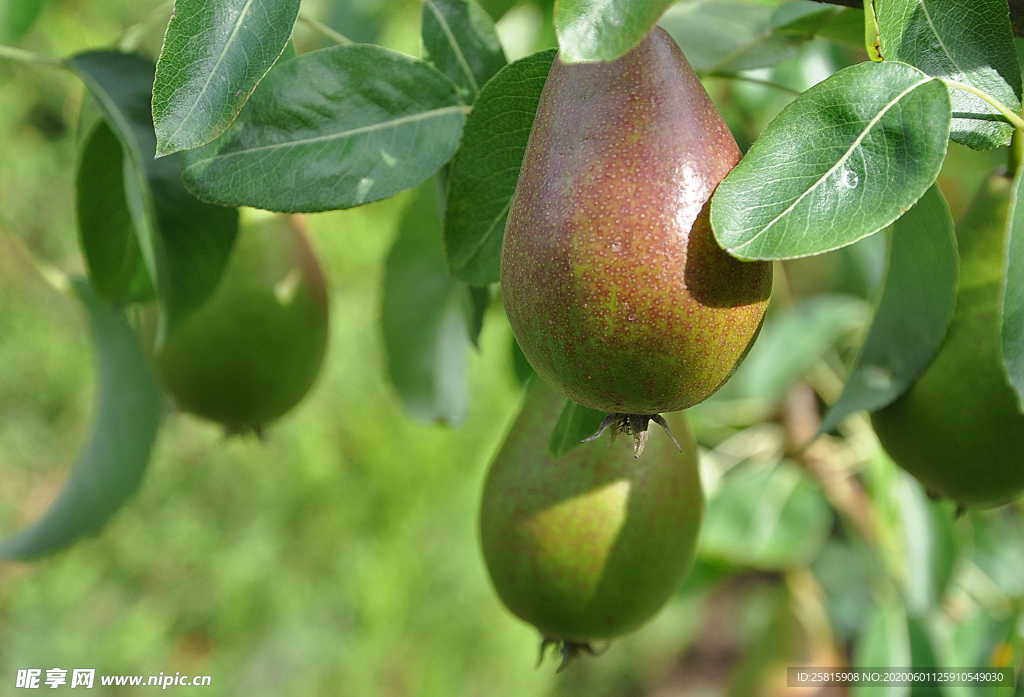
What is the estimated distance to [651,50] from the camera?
18.6 inches

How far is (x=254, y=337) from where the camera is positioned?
871 mm

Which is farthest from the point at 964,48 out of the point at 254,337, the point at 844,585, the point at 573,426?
the point at 844,585

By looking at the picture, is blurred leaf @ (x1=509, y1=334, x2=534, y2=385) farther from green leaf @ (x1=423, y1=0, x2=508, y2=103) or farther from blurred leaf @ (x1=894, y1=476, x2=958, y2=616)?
blurred leaf @ (x1=894, y1=476, x2=958, y2=616)

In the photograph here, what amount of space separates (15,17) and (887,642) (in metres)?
1.02

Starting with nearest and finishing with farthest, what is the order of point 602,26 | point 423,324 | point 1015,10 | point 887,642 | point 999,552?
point 602,26 < point 1015,10 < point 423,324 < point 887,642 < point 999,552

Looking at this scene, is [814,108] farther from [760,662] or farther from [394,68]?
[760,662]

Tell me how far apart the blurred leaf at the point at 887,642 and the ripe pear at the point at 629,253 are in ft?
2.48

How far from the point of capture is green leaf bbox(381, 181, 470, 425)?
95cm

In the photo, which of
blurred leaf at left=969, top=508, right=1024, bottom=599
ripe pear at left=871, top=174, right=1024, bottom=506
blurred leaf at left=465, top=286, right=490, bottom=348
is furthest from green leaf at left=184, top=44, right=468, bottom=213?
blurred leaf at left=969, top=508, right=1024, bottom=599

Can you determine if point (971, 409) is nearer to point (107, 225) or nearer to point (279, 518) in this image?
point (107, 225)

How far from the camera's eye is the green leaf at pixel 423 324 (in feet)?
3.12

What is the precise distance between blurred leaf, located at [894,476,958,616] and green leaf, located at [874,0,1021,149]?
804mm

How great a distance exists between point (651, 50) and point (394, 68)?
17 centimetres

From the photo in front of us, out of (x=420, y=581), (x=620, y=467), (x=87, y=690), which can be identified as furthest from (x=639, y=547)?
(x=87, y=690)
